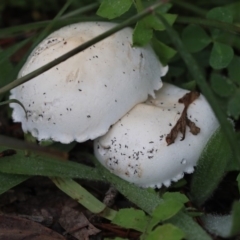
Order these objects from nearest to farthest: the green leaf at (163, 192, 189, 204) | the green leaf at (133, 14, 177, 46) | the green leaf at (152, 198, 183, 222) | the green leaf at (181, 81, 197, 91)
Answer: the green leaf at (152, 198, 183, 222)
the green leaf at (163, 192, 189, 204)
the green leaf at (133, 14, 177, 46)
the green leaf at (181, 81, 197, 91)

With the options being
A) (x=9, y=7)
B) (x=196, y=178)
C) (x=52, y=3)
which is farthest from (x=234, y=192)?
(x=9, y=7)

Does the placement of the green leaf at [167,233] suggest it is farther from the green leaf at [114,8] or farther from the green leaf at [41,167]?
the green leaf at [114,8]

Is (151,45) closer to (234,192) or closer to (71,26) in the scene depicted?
(71,26)

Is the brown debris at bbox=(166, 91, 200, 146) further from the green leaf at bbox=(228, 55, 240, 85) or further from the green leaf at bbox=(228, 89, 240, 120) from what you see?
the green leaf at bbox=(228, 55, 240, 85)

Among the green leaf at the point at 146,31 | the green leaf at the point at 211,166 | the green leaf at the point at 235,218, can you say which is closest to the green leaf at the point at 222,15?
the green leaf at the point at 146,31

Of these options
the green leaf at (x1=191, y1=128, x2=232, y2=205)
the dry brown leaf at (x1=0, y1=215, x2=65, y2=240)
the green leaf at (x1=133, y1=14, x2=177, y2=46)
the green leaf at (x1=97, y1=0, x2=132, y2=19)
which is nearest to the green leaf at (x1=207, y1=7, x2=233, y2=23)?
the green leaf at (x1=133, y1=14, x2=177, y2=46)

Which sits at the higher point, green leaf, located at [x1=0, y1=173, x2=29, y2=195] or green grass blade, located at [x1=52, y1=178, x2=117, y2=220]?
green leaf, located at [x1=0, y1=173, x2=29, y2=195]
